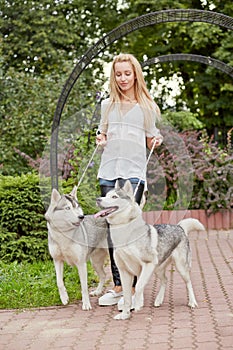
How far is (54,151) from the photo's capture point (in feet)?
22.2

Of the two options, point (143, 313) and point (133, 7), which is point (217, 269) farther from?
point (133, 7)

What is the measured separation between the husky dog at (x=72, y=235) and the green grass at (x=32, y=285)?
288 millimetres

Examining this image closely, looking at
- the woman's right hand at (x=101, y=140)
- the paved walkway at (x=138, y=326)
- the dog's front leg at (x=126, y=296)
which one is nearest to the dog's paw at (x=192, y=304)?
the paved walkway at (x=138, y=326)

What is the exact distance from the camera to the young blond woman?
5488 mm

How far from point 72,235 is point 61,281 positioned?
16.3 inches

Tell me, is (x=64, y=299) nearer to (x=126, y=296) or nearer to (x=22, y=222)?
(x=126, y=296)

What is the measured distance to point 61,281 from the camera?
5605 millimetres

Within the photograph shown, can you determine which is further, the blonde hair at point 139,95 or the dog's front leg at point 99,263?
the dog's front leg at point 99,263

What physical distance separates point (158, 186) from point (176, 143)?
4.26m

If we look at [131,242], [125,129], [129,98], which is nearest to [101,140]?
[125,129]

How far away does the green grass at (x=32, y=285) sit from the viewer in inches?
229

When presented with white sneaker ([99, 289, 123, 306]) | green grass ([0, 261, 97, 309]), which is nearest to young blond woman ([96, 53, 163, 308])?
white sneaker ([99, 289, 123, 306])

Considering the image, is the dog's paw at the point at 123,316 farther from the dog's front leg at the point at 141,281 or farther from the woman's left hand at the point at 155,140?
the woman's left hand at the point at 155,140

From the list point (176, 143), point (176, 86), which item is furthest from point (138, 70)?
point (176, 86)
